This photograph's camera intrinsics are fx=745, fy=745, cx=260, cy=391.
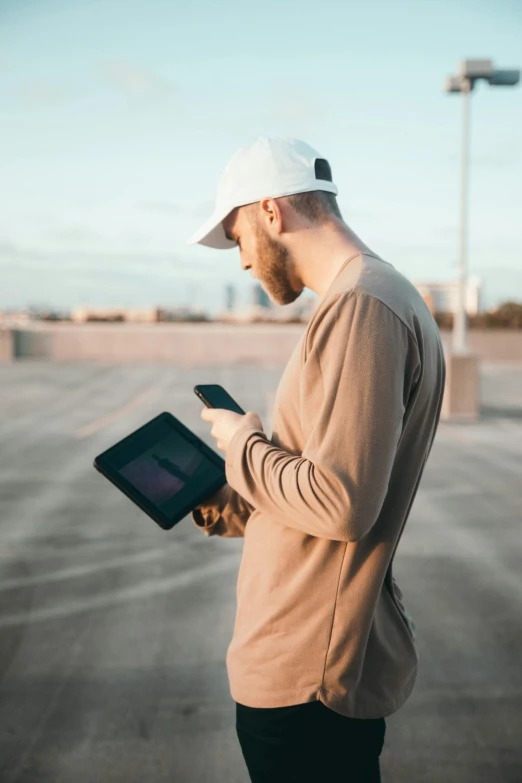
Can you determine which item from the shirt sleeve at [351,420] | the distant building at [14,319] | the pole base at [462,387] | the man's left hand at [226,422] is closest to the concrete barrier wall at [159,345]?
the distant building at [14,319]

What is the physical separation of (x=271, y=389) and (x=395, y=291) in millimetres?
15301

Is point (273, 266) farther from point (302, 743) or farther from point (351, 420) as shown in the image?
point (302, 743)

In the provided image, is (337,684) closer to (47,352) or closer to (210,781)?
(210,781)

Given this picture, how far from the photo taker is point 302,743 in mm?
1526

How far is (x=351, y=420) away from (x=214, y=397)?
640 millimetres

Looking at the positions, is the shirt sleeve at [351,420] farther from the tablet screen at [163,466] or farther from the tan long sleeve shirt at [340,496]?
the tablet screen at [163,466]

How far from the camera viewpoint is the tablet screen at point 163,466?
6.22 ft

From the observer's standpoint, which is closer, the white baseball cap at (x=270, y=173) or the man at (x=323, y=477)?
the man at (x=323, y=477)

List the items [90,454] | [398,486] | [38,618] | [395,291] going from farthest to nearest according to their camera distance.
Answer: [90,454]
[38,618]
[398,486]
[395,291]

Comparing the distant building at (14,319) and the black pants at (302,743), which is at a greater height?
the black pants at (302,743)

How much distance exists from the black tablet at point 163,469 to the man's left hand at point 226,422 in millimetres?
282

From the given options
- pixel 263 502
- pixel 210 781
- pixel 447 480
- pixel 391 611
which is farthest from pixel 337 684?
pixel 447 480

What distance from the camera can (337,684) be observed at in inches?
58.3

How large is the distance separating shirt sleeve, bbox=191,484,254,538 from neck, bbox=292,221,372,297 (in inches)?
26.1
